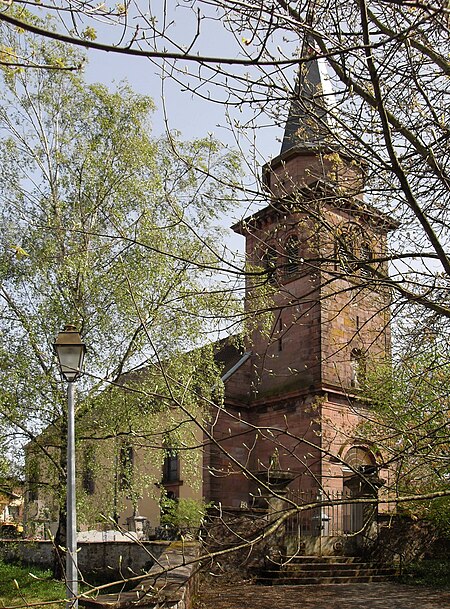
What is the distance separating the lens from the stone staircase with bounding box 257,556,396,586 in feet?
43.0

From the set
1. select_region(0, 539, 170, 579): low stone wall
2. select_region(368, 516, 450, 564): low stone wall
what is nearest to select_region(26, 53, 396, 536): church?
select_region(0, 539, 170, 579): low stone wall

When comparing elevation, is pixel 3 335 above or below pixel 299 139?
below

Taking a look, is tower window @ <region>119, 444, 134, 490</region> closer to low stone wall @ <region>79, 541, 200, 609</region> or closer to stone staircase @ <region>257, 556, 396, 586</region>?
low stone wall @ <region>79, 541, 200, 609</region>

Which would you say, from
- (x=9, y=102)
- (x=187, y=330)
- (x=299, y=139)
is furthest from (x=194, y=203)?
(x=299, y=139)

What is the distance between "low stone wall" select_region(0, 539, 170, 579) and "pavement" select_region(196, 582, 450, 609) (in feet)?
5.89

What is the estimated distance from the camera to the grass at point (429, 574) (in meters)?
13.5

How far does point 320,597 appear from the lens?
454 inches

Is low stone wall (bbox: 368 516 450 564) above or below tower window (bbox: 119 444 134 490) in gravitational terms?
below

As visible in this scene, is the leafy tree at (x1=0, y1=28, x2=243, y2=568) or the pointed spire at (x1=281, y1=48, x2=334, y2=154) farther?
the leafy tree at (x1=0, y1=28, x2=243, y2=568)

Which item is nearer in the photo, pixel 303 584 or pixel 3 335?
pixel 303 584

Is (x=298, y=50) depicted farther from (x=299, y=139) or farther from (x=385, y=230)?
(x=385, y=230)

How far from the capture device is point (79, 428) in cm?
1404

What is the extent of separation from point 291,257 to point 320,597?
834cm

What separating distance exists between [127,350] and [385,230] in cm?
892
